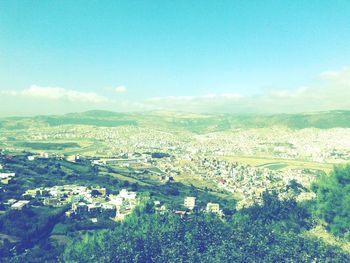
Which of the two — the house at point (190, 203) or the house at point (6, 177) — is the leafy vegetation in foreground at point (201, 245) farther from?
the house at point (6, 177)

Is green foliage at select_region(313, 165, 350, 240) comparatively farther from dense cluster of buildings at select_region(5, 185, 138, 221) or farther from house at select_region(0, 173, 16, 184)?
house at select_region(0, 173, 16, 184)

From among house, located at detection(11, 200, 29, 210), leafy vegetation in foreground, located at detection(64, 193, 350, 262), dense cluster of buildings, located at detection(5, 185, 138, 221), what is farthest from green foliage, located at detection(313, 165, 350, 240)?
house, located at detection(11, 200, 29, 210)

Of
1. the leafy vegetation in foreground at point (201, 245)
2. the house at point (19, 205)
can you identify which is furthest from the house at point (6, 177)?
the leafy vegetation in foreground at point (201, 245)

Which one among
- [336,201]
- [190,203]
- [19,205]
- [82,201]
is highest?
[336,201]

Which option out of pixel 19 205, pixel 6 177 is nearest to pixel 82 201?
pixel 19 205

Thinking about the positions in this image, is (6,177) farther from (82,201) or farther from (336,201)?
(336,201)

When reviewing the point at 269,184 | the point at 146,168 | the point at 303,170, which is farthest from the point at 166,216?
the point at 303,170
